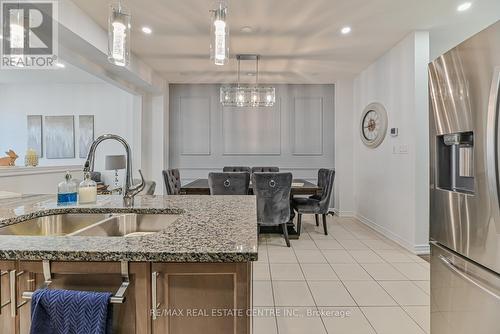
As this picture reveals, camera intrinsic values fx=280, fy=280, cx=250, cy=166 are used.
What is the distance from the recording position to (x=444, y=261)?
138 cm

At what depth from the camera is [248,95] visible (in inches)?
166

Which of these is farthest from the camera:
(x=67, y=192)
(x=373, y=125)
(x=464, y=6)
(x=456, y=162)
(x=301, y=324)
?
(x=373, y=125)

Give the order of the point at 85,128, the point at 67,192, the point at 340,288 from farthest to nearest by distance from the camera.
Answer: the point at 85,128
the point at 340,288
the point at 67,192

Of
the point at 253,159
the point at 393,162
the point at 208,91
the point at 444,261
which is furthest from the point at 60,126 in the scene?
the point at 444,261

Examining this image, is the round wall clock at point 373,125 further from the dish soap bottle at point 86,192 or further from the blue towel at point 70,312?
the blue towel at point 70,312

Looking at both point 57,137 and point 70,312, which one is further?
point 57,137

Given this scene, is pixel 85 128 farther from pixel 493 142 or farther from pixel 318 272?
pixel 493 142

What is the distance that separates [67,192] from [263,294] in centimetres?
168

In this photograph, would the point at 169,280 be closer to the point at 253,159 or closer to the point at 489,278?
the point at 489,278

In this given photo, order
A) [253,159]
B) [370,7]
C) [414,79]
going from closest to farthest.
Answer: [370,7], [414,79], [253,159]

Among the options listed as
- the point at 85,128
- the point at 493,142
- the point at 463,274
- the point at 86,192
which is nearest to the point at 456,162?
the point at 493,142

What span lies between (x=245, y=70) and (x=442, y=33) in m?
2.83

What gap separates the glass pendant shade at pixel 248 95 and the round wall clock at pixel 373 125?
1623mm

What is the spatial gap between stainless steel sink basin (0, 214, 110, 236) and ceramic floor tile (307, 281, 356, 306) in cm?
176
